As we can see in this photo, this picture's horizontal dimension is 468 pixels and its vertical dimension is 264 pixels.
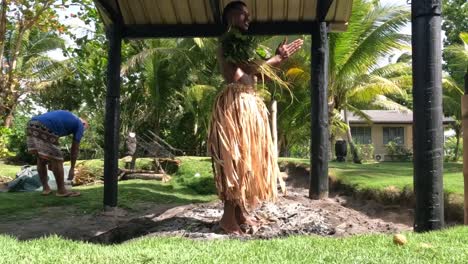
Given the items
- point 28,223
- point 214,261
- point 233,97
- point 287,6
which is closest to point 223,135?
point 233,97

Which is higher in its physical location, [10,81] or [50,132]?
[10,81]

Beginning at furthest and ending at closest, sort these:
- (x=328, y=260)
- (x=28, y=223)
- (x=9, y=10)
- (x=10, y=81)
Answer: (x=10, y=81) < (x=9, y=10) < (x=28, y=223) < (x=328, y=260)

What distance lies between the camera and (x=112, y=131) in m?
6.07

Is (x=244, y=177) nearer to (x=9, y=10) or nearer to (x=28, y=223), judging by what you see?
(x=28, y=223)

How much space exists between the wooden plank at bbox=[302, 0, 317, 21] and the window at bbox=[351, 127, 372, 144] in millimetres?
26005

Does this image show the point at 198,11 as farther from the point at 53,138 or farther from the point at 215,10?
the point at 53,138

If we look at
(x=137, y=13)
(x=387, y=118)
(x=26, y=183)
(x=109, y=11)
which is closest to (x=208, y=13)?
(x=137, y=13)

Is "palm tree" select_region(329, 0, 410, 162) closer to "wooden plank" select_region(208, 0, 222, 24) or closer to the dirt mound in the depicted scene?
"wooden plank" select_region(208, 0, 222, 24)

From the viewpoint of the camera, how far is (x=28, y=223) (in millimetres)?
4887

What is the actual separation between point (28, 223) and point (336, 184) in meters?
4.99

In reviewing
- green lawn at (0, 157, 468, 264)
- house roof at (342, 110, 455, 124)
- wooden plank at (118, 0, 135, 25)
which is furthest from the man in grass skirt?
house roof at (342, 110, 455, 124)

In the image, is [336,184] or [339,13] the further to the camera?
[336,184]

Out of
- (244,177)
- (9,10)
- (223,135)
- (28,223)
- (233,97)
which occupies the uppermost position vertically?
(9,10)

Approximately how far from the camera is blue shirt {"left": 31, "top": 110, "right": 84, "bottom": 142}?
6727mm
